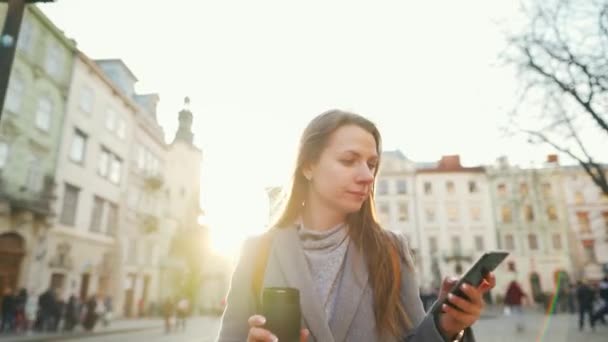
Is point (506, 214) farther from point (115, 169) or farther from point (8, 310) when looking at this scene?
point (8, 310)

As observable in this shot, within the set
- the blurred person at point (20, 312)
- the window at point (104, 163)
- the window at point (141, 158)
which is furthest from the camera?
the window at point (141, 158)

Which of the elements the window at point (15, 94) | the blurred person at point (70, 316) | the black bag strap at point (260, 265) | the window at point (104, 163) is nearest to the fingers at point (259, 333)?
the black bag strap at point (260, 265)

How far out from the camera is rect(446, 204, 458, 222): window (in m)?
46.0

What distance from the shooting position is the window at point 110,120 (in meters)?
27.2

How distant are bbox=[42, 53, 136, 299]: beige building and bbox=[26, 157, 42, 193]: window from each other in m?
1.35

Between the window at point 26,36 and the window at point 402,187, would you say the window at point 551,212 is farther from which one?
the window at point 26,36

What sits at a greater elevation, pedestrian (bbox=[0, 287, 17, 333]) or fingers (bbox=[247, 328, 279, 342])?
fingers (bbox=[247, 328, 279, 342])

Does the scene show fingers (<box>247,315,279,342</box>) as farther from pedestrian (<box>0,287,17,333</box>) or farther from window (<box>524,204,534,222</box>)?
window (<box>524,204,534,222</box>)

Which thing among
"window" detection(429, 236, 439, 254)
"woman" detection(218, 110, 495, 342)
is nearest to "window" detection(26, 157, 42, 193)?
"woman" detection(218, 110, 495, 342)

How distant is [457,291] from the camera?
1.29 meters

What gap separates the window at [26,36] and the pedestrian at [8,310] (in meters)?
11.3

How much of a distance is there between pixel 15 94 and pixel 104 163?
28.6 ft

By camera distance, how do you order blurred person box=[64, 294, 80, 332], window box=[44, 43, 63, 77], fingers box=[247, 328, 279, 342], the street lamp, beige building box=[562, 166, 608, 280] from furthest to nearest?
beige building box=[562, 166, 608, 280]
window box=[44, 43, 63, 77]
blurred person box=[64, 294, 80, 332]
the street lamp
fingers box=[247, 328, 279, 342]

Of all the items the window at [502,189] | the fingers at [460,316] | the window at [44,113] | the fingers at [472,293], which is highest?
the window at [502,189]
